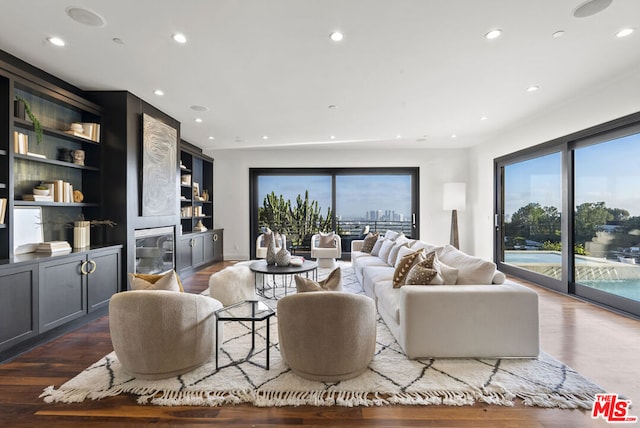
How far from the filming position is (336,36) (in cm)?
256

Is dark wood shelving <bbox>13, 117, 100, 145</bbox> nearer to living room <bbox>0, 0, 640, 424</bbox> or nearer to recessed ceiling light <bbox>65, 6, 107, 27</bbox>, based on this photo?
living room <bbox>0, 0, 640, 424</bbox>

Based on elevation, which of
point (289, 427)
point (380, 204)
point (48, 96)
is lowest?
point (289, 427)

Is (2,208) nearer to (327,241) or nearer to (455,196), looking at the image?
(327,241)

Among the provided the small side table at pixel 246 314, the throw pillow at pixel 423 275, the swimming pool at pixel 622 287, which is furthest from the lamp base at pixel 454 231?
the small side table at pixel 246 314

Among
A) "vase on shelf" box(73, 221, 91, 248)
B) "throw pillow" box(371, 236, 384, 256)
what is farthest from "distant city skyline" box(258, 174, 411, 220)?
"vase on shelf" box(73, 221, 91, 248)

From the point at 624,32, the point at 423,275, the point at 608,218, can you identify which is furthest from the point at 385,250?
the point at 624,32

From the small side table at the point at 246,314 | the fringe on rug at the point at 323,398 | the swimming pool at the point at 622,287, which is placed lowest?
the fringe on rug at the point at 323,398

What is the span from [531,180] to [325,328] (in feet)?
16.5

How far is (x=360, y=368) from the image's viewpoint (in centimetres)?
215

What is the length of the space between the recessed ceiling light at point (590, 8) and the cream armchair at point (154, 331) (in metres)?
3.52

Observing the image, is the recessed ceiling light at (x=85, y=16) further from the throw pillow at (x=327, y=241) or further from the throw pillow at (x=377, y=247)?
the throw pillow at (x=327, y=241)

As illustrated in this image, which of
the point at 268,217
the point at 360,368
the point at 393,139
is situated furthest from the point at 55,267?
the point at 393,139

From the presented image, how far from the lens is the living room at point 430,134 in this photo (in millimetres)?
A: 2730

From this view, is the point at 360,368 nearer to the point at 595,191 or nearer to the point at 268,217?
the point at 595,191
